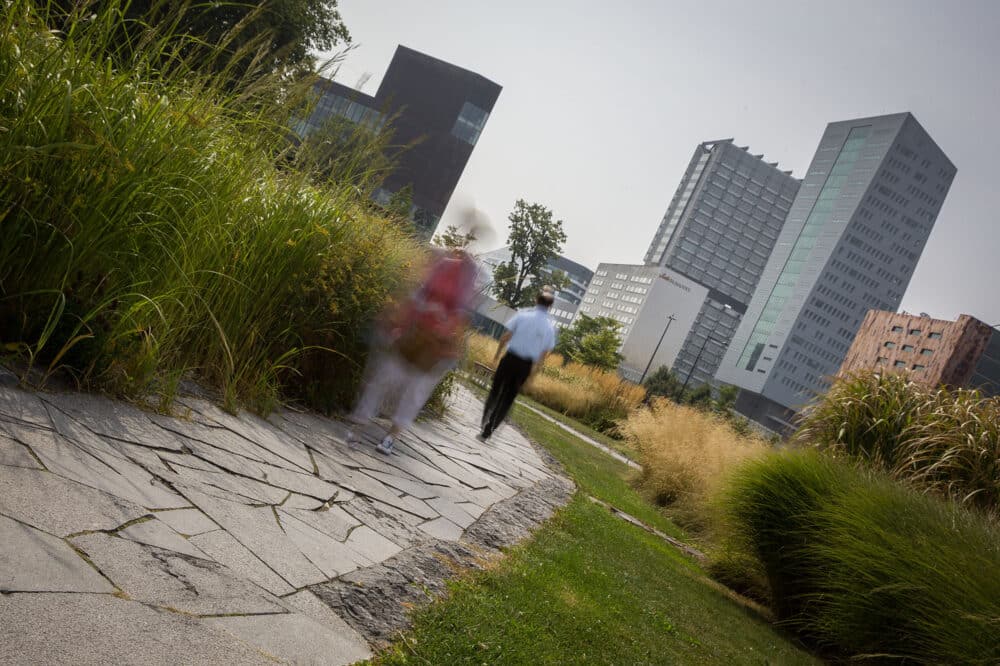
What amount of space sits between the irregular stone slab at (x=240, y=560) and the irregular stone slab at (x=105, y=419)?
0.73 metres

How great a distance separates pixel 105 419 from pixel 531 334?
4.37 metres

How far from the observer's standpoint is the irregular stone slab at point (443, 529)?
3699 mm

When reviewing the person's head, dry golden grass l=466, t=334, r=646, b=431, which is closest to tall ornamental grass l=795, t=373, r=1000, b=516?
the person's head

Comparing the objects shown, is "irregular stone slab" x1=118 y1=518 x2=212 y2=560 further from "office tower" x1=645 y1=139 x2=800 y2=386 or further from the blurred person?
"office tower" x1=645 y1=139 x2=800 y2=386

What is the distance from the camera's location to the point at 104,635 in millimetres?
1528

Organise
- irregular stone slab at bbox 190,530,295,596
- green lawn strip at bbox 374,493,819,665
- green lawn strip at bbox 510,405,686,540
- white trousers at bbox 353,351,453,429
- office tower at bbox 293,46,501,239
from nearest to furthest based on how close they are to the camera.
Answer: irregular stone slab at bbox 190,530,295,596, green lawn strip at bbox 374,493,819,665, white trousers at bbox 353,351,453,429, green lawn strip at bbox 510,405,686,540, office tower at bbox 293,46,501,239

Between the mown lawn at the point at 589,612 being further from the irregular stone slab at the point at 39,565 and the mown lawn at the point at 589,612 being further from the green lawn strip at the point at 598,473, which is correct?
the green lawn strip at the point at 598,473

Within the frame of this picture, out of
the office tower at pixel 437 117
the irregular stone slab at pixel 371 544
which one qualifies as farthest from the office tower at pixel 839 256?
the irregular stone slab at pixel 371 544

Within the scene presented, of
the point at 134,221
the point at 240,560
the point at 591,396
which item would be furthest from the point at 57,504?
the point at 591,396

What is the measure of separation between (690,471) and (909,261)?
15313cm

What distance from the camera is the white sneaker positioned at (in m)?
4.98

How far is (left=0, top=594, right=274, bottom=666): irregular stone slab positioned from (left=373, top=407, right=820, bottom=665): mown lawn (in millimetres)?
562

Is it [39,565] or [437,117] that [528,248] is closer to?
[437,117]

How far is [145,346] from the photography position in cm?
328
